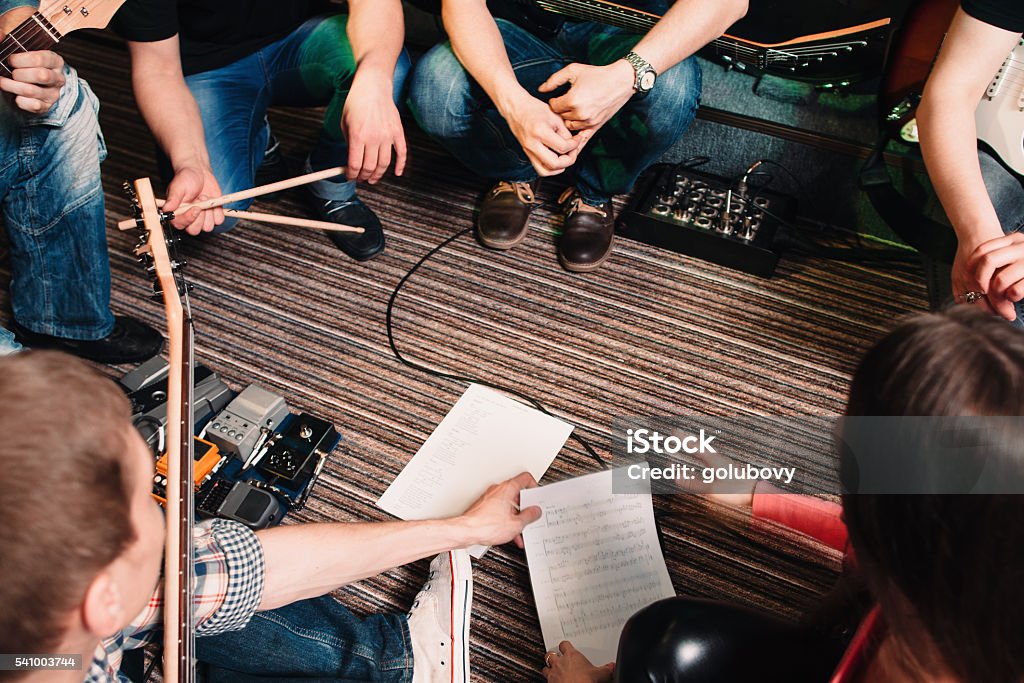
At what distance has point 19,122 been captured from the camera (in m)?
1.27

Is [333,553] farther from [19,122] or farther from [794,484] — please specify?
[19,122]

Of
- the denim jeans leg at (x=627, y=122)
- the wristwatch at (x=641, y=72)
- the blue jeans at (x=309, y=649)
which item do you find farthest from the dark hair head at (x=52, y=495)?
the denim jeans leg at (x=627, y=122)

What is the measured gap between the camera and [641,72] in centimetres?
142

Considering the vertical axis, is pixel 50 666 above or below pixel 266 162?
above

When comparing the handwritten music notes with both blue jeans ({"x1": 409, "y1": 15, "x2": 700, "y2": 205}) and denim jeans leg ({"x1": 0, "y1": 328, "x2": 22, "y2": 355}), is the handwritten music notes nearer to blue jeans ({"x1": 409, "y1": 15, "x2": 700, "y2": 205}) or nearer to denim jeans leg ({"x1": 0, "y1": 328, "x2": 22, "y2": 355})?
blue jeans ({"x1": 409, "y1": 15, "x2": 700, "y2": 205})

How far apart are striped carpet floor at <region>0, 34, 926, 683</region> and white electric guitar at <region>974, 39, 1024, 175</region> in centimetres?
43

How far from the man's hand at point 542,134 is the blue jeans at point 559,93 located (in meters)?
0.17

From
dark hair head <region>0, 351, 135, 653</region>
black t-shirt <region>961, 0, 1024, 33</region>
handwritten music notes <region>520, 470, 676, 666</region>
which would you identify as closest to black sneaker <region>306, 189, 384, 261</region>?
handwritten music notes <region>520, 470, 676, 666</region>

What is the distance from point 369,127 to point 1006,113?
3.84 ft

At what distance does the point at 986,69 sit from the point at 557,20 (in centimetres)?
87

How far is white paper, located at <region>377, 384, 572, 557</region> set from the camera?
4.25 feet

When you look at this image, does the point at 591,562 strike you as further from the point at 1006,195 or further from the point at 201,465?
the point at 1006,195

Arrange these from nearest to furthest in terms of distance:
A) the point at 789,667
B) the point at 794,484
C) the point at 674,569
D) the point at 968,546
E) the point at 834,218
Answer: the point at 968,546 < the point at 789,667 < the point at 674,569 < the point at 794,484 < the point at 834,218

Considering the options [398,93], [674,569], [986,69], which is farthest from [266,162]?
[986,69]
